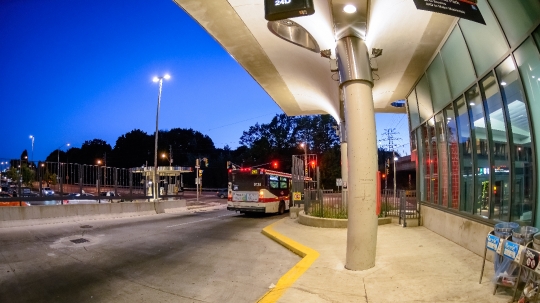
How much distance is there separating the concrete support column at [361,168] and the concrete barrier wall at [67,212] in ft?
44.0

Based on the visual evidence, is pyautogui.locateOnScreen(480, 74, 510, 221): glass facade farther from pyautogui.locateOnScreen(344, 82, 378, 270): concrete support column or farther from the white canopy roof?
pyautogui.locateOnScreen(344, 82, 378, 270): concrete support column

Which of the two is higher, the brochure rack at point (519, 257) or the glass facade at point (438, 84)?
the glass facade at point (438, 84)

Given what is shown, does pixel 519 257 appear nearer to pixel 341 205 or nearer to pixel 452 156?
pixel 452 156

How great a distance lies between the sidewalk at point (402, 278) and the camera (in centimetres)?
532

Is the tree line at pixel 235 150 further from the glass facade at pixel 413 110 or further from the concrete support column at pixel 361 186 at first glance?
the concrete support column at pixel 361 186

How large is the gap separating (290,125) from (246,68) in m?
59.9

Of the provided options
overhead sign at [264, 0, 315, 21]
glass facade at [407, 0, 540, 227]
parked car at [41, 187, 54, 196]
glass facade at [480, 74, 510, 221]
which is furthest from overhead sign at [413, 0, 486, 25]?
parked car at [41, 187, 54, 196]

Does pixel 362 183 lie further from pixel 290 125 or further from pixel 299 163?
pixel 290 125

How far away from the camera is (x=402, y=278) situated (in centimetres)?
622

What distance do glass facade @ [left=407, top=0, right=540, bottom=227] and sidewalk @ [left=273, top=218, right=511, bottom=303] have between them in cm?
122

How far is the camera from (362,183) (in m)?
6.89

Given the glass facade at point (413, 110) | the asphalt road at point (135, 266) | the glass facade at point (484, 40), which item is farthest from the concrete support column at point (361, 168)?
the glass facade at point (413, 110)

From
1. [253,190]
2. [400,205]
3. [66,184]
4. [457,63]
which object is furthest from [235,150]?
[457,63]

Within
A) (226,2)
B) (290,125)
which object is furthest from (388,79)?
(290,125)
